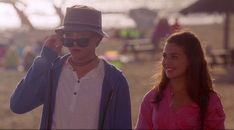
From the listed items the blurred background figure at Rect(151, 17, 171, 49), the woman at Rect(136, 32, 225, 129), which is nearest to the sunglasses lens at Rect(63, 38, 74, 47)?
the woman at Rect(136, 32, 225, 129)

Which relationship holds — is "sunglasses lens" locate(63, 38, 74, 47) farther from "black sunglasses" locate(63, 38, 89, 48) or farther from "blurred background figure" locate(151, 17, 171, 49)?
"blurred background figure" locate(151, 17, 171, 49)

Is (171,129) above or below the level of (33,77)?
below

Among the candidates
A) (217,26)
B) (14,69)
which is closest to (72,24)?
(14,69)

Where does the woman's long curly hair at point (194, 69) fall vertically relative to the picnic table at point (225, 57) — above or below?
above

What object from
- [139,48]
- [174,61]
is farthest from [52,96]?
[139,48]

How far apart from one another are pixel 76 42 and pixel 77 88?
0.27 m

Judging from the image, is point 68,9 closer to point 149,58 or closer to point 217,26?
point 149,58

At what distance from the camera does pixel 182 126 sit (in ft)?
13.6

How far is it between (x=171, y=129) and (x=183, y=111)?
143mm

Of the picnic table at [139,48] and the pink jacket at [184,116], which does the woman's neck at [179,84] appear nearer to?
the pink jacket at [184,116]

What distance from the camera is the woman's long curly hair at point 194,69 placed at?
14.0 feet

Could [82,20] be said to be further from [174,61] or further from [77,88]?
[174,61]

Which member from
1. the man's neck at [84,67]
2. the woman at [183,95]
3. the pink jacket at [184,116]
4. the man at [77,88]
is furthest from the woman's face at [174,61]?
the man's neck at [84,67]

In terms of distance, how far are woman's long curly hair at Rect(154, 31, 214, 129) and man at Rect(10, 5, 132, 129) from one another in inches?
23.0
